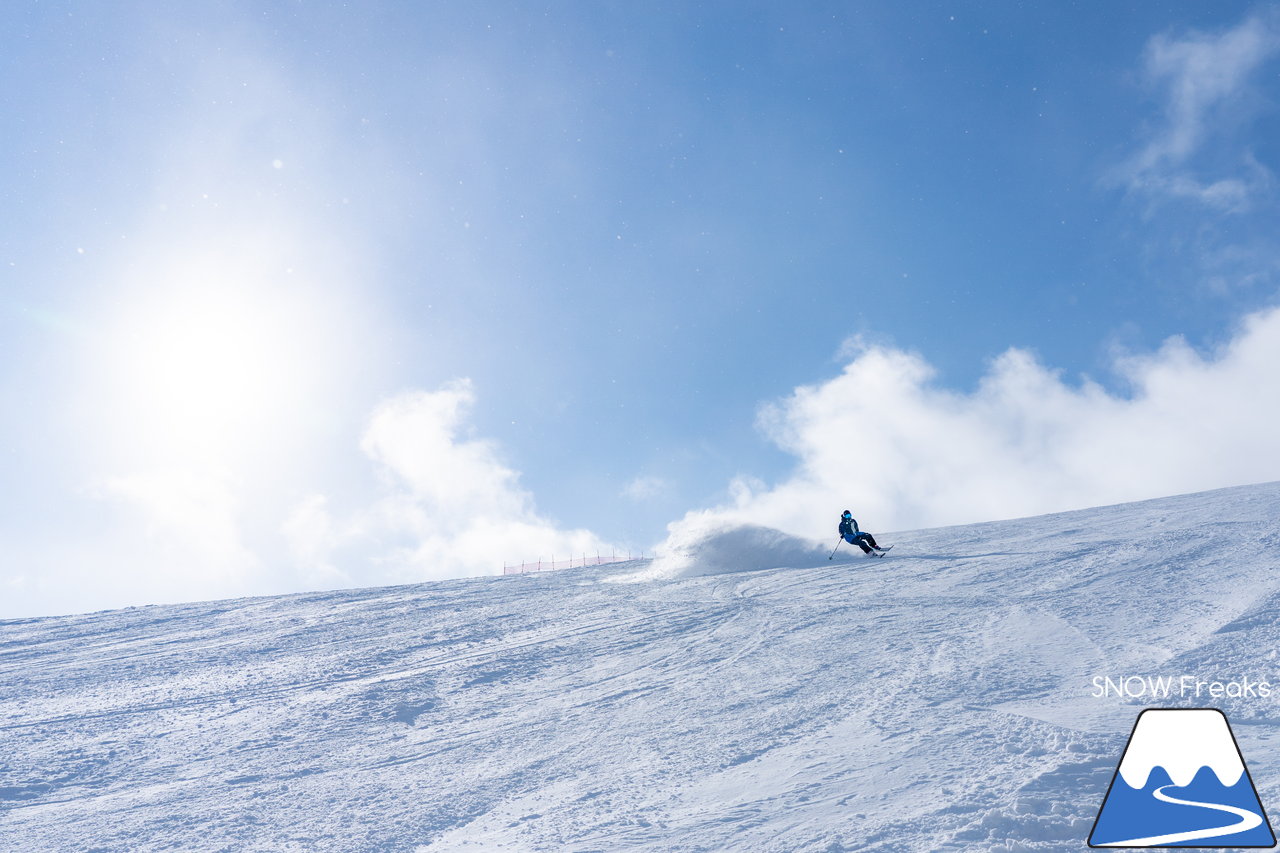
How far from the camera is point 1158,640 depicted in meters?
7.35

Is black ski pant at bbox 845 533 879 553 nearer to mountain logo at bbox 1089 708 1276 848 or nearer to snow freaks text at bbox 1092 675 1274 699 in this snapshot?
snow freaks text at bbox 1092 675 1274 699

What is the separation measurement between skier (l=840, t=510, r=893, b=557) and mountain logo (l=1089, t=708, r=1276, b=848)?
1137cm

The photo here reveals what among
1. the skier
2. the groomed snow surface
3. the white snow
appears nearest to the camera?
the white snow

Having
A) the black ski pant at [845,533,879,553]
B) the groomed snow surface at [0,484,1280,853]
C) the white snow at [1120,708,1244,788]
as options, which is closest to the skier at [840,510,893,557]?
the black ski pant at [845,533,879,553]

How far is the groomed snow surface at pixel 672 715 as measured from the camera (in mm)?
4977

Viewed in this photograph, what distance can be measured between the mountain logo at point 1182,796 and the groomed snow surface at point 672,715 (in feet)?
0.39

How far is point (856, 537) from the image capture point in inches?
661

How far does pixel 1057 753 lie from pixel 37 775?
29.6ft

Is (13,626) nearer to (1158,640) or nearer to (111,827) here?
(111,827)


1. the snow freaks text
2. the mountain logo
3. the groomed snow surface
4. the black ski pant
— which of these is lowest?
the mountain logo

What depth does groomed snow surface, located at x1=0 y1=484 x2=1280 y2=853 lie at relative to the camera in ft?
16.3

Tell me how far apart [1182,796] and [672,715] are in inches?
157

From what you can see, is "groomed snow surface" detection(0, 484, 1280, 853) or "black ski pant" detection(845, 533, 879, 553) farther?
"black ski pant" detection(845, 533, 879, 553)

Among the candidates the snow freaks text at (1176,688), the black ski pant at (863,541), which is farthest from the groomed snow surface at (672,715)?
the black ski pant at (863,541)
